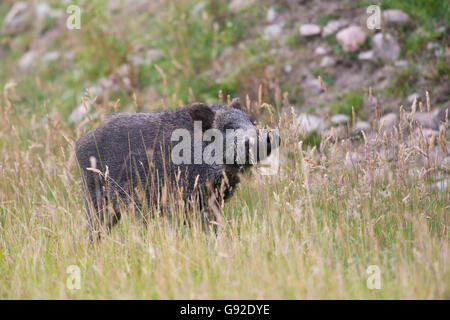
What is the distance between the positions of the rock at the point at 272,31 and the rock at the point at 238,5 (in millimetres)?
677

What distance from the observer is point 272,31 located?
29.4 ft

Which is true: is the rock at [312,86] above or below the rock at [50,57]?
below

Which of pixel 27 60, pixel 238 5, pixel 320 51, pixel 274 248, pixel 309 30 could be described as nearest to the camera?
pixel 274 248

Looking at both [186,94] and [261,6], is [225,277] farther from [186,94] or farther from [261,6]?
[261,6]

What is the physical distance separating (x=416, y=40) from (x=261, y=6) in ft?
9.43

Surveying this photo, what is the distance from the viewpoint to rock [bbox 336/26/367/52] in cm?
815

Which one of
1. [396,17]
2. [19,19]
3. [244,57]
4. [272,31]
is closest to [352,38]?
[396,17]

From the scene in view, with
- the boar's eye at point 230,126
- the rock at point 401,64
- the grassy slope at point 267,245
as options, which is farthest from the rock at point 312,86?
the boar's eye at point 230,126

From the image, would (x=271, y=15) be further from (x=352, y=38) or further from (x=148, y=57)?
(x=148, y=57)

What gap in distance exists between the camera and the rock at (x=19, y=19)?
40.4 feet

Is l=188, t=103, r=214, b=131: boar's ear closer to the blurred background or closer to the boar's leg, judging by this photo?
the boar's leg

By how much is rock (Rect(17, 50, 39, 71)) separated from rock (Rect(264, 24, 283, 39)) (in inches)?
206

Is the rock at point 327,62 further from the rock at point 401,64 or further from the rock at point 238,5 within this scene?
the rock at point 238,5

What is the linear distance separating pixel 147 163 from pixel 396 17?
5098 mm
